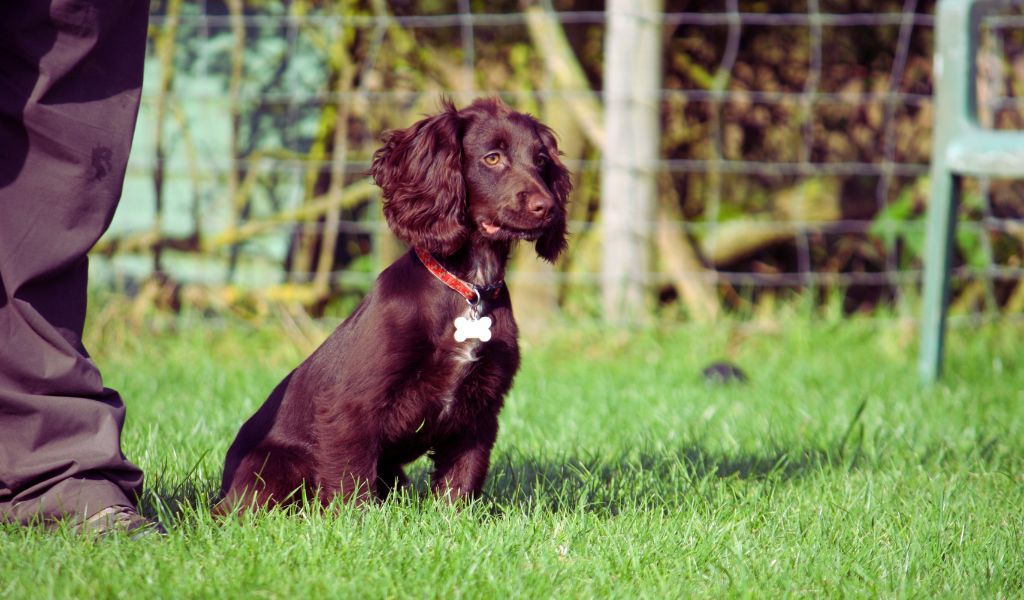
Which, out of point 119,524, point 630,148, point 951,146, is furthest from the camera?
point 630,148

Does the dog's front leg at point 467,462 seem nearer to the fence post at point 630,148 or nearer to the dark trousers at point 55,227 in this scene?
the dark trousers at point 55,227

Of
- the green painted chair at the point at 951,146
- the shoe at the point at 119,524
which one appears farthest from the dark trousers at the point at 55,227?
the green painted chair at the point at 951,146

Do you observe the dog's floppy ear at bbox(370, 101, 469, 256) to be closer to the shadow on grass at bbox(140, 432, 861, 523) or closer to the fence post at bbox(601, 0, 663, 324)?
the shadow on grass at bbox(140, 432, 861, 523)

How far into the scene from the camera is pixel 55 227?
94.2 inches

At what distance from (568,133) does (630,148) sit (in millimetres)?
566

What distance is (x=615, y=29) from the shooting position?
5344mm

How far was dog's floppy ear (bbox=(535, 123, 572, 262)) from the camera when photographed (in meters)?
2.92

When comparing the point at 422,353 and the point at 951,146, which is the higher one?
the point at 951,146

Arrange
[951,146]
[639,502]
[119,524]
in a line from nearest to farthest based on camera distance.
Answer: [119,524]
[639,502]
[951,146]

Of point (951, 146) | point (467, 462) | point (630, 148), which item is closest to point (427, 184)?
point (467, 462)

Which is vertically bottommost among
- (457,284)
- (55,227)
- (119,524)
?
(119,524)

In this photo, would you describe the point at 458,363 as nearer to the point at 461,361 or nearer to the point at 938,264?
the point at 461,361

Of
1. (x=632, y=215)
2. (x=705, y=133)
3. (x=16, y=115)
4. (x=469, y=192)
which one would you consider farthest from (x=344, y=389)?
(x=705, y=133)

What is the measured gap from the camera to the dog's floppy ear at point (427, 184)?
2691 millimetres
